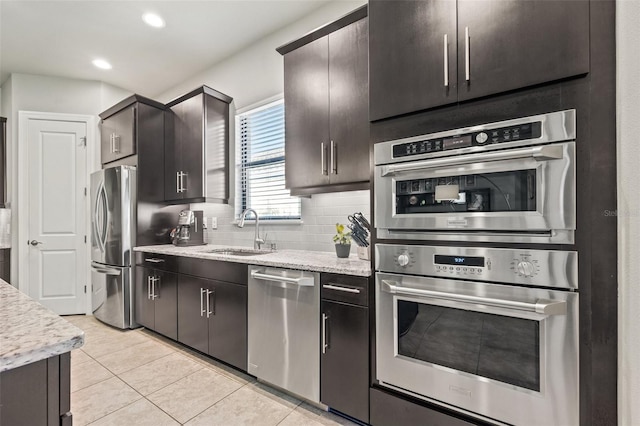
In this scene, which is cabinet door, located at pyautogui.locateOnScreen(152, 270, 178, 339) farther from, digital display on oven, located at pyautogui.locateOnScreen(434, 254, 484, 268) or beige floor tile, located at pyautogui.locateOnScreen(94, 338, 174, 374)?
digital display on oven, located at pyautogui.locateOnScreen(434, 254, 484, 268)

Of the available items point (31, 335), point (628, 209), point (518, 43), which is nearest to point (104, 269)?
point (31, 335)

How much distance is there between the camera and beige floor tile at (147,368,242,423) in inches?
78.2

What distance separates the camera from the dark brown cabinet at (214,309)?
233 cm

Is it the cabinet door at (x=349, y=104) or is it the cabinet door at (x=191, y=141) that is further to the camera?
the cabinet door at (x=191, y=141)

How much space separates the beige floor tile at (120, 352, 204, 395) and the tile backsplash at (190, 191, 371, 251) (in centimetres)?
121

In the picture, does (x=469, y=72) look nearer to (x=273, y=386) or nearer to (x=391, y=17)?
(x=391, y=17)

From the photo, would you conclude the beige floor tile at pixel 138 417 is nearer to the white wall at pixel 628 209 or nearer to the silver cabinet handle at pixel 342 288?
the silver cabinet handle at pixel 342 288

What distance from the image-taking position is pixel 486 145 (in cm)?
139

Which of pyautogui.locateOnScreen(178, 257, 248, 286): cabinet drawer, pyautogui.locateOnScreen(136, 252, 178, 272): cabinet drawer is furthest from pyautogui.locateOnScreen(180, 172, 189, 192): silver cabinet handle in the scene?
pyautogui.locateOnScreen(178, 257, 248, 286): cabinet drawer

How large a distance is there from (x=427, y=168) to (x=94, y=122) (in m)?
4.47

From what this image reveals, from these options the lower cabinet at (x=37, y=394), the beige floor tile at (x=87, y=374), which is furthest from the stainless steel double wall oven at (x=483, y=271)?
the beige floor tile at (x=87, y=374)

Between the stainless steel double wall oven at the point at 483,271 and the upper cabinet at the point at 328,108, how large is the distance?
19.0 inches

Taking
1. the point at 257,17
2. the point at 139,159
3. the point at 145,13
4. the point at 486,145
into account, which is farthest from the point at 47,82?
the point at 486,145

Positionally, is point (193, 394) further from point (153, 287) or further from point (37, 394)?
point (37, 394)
